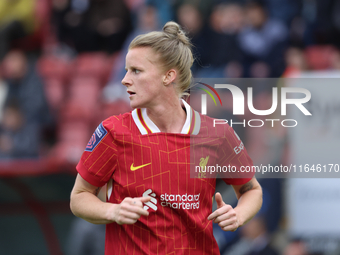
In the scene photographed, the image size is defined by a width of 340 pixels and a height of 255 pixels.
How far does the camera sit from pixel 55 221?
19.3 ft

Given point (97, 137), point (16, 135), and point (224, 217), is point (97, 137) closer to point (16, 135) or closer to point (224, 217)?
point (224, 217)

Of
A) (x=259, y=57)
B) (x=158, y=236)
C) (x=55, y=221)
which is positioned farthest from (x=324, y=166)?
(x=55, y=221)

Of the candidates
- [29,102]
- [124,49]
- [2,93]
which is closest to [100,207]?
[29,102]

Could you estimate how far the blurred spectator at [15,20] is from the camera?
750cm

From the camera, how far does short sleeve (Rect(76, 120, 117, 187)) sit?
2.50 metres

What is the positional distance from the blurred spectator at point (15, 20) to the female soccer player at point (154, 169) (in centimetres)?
557

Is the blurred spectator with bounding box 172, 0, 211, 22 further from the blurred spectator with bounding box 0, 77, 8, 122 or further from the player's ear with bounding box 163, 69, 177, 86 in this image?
the player's ear with bounding box 163, 69, 177, 86

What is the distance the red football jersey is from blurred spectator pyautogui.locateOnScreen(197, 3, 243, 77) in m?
3.92

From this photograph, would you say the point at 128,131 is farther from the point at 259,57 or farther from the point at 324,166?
the point at 259,57

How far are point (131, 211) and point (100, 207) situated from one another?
0.27 metres

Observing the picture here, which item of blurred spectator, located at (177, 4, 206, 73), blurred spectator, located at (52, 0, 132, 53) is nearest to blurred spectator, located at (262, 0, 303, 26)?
blurred spectator, located at (177, 4, 206, 73)

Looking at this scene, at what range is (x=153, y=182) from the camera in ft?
8.20

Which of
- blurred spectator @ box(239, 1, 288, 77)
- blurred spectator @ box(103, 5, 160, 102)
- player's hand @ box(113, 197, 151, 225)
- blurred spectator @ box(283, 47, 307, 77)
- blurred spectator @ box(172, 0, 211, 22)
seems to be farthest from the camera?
blurred spectator @ box(172, 0, 211, 22)

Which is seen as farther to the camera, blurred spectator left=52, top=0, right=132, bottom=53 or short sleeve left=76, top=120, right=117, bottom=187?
blurred spectator left=52, top=0, right=132, bottom=53
